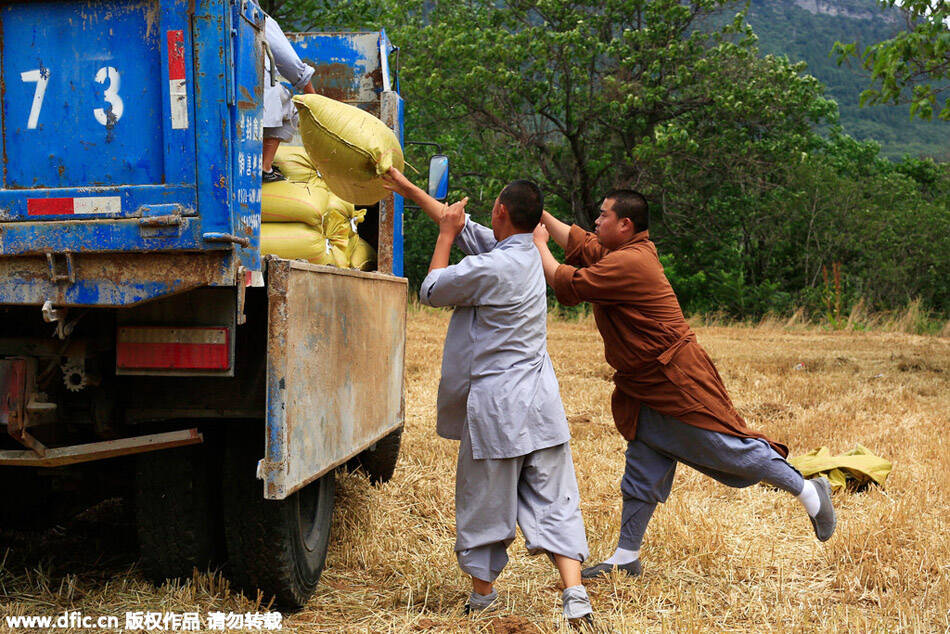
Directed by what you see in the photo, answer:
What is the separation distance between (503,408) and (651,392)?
827mm

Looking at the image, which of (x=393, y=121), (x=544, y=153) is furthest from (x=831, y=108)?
(x=393, y=121)

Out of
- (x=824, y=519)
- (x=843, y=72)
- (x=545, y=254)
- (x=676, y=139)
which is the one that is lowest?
(x=824, y=519)

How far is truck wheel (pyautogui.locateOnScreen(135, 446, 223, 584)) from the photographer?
3385 millimetres

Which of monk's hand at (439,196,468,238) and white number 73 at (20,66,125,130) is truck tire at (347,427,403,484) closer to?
monk's hand at (439,196,468,238)

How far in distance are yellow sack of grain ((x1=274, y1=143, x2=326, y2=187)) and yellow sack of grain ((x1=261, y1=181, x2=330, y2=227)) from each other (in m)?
0.19

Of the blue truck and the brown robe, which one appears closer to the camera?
the blue truck

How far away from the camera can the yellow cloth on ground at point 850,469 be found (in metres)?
5.26

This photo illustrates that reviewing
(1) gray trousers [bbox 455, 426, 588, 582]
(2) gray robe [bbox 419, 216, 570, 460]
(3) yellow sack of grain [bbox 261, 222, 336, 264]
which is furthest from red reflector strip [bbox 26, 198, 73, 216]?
(1) gray trousers [bbox 455, 426, 588, 582]

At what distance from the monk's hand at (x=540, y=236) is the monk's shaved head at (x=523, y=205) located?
14 cm

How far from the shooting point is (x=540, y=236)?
381 centimetres

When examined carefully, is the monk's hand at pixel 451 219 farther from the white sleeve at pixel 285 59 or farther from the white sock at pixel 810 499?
the white sock at pixel 810 499

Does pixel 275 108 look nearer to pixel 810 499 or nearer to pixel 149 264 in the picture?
pixel 149 264

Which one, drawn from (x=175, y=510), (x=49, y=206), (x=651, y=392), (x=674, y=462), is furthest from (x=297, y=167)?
(x=674, y=462)
